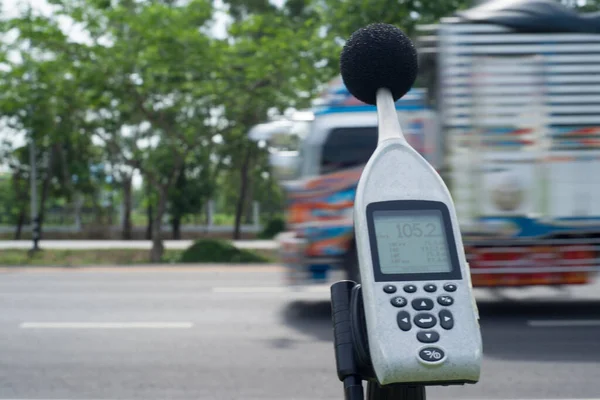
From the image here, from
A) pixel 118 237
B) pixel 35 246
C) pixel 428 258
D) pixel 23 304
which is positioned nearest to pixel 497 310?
pixel 23 304

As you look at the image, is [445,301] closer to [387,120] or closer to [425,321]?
[425,321]

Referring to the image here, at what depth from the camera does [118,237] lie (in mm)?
37438

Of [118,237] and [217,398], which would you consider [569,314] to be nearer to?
[217,398]

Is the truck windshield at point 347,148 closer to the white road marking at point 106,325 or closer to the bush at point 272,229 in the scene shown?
the white road marking at point 106,325

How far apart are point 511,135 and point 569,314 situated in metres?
2.31

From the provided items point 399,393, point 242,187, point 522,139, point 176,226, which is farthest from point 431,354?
point 176,226

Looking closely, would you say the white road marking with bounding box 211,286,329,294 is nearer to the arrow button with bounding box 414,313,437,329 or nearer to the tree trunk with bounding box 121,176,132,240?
the arrow button with bounding box 414,313,437,329

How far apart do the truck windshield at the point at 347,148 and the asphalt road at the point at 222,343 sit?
179cm

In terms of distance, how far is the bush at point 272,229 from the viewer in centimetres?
3524

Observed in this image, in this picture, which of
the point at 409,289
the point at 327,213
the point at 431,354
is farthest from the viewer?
the point at 327,213

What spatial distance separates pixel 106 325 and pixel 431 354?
7935 millimetres

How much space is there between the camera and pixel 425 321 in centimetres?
168

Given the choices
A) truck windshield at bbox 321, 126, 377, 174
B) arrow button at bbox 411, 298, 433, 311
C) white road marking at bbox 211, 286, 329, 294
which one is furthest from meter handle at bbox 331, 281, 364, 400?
white road marking at bbox 211, 286, 329, 294

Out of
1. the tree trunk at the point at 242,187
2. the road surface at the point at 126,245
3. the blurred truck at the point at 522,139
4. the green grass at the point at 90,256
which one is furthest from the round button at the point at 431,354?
the tree trunk at the point at 242,187
